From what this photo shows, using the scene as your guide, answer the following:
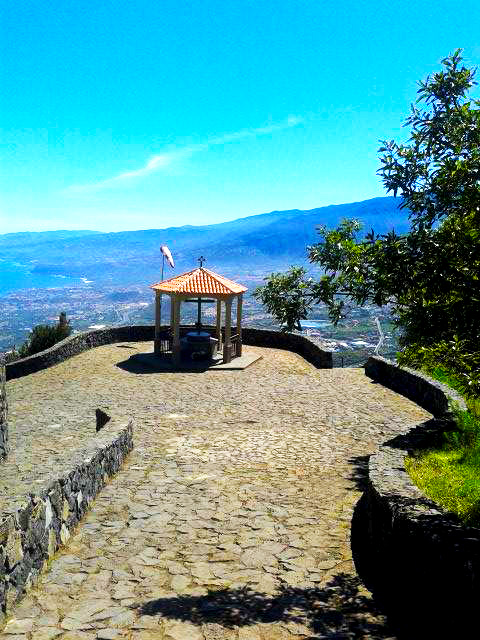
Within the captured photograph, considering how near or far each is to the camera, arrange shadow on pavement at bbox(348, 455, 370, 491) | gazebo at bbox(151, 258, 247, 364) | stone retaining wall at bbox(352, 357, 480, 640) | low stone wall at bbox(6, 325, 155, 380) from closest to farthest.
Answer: stone retaining wall at bbox(352, 357, 480, 640) → shadow on pavement at bbox(348, 455, 370, 491) → low stone wall at bbox(6, 325, 155, 380) → gazebo at bbox(151, 258, 247, 364)

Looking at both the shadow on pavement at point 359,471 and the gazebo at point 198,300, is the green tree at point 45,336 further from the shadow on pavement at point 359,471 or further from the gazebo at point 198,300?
the shadow on pavement at point 359,471

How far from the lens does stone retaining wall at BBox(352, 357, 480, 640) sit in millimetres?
4738

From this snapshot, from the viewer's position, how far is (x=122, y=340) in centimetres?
2791

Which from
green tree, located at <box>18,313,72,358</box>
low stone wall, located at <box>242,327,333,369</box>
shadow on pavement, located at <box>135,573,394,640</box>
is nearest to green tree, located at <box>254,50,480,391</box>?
shadow on pavement, located at <box>135,573,394,640</box>

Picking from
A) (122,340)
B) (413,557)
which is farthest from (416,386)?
(122,340)

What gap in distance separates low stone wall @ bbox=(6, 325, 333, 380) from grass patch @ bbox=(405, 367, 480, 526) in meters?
11.8

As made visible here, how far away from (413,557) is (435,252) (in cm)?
296

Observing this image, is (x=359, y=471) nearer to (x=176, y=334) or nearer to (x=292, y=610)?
(x=292, y=610)

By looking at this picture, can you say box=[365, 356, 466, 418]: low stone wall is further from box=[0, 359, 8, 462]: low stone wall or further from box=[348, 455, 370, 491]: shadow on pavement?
box=[0, 359, 8, 462]: low stone wall

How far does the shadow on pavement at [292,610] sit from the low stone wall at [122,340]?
16155 mm

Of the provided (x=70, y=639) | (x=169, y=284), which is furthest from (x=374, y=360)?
(x=70, y=639)

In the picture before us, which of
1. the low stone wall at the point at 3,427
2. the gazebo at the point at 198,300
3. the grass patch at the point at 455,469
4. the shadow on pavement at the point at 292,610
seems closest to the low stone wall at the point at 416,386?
the grass patch at the point at 455,469


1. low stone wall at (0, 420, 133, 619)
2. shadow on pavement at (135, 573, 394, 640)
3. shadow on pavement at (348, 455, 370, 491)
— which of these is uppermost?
low stone wall at (0, 420, 133, 619)

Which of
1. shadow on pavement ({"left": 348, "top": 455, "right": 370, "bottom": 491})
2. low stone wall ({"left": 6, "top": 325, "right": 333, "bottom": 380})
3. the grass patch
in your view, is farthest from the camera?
low stone wall ({"left": 6, "top": 325, "right": 333, "bottom": 380})
